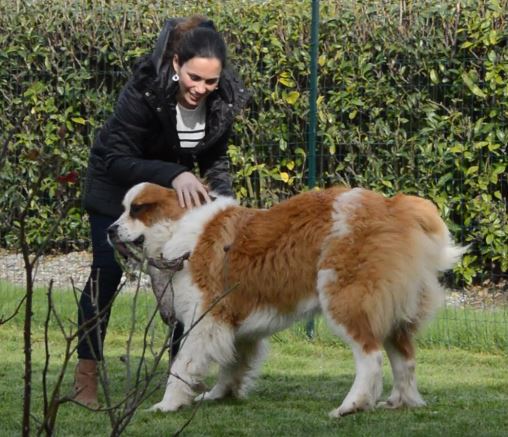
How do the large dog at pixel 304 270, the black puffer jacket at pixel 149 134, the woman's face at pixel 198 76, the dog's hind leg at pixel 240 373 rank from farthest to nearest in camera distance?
the dog's hind leg at pixel 240 373 → the black puffer jacket at pixel 149 134 → the woman's face at pixel 198 76 → the large dog at pixel 304 270

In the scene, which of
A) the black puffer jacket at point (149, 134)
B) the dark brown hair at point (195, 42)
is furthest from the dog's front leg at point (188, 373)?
the dark brown hair at point (195, 42)

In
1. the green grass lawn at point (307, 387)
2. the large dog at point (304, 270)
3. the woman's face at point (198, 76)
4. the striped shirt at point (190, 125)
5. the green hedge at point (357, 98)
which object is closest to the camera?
the green grass lawn at point (307, 387)

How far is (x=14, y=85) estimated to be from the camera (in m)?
10.2

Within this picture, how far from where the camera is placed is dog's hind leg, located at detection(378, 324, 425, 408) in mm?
5879

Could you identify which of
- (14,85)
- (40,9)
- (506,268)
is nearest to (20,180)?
(14,85)

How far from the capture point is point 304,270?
567 centimetres

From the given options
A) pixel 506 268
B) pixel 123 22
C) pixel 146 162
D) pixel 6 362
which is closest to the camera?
pixel 146 162

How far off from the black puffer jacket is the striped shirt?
28 mm

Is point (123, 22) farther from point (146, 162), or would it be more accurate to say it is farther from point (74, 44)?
point (146, 162)

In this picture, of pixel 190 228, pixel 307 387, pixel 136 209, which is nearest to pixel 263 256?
pixel 190 228

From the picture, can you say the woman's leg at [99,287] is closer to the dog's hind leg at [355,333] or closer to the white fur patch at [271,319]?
the white fur patch at [271,319]

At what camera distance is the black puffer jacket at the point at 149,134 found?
19.5 feet

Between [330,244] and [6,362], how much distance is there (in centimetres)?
302

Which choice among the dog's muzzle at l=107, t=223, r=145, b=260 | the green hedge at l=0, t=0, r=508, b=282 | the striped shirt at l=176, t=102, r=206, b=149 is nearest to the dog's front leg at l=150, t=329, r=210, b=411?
the dog's muzzle at l=107, t=223, r=145, b=260
